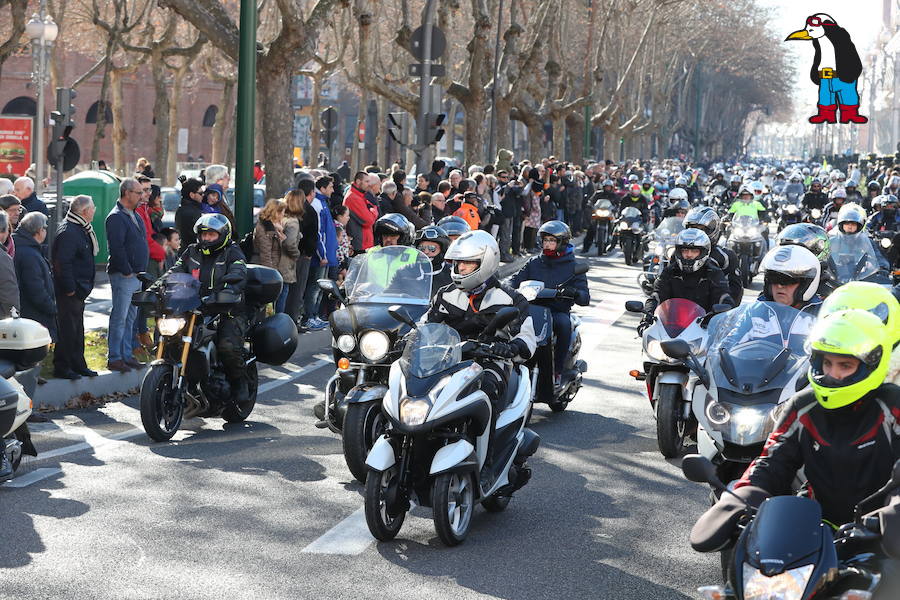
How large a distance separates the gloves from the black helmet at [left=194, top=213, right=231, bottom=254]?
3.81 metres

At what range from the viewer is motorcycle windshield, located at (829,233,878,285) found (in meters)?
16.3

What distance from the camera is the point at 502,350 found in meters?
8.02

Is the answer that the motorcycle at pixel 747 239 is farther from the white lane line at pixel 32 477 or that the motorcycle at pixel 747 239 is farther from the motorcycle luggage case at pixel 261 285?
the white lane line at pixel 32 477

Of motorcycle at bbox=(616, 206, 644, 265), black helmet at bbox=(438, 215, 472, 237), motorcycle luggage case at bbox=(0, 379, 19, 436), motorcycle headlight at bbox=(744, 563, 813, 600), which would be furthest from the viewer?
motorcycle at bbox=(616, 206, 644, 265)

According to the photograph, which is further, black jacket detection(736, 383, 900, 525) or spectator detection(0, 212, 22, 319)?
spectator detection(0, 212, 22, 319)

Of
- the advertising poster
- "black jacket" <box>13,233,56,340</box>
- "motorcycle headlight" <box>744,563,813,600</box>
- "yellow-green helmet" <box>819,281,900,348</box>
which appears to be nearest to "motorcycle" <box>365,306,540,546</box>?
"yellow-green helmet" <box>819,281,900,348</box>

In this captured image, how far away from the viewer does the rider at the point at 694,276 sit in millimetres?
11273

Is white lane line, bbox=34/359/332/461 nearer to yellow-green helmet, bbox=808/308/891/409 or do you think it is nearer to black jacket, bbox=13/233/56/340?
black jacket, bbox=13/233/56/340

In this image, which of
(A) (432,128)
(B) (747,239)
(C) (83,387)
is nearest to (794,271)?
(C) (83,387)

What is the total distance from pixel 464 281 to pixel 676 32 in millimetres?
72906

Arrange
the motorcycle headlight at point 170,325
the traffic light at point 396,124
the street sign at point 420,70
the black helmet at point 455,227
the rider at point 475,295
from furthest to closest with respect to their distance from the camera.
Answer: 1. the street sign at point 420,70
2. the traffic light at point 396,124
3. the black helmet at point 455,227
4. the motorcycle headlight at point 170,325
5. the rider at point 475,295

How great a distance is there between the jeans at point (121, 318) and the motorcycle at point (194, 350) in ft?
5.74

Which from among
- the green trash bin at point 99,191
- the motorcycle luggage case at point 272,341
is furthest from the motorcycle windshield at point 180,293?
the green trash bin at point 99,191

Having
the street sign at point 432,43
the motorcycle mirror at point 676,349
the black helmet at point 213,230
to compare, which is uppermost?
the street sign at point 432,43
